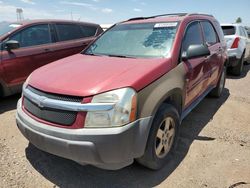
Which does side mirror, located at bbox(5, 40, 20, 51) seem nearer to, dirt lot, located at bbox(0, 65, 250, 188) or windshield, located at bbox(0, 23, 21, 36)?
windshield, located at bbox(0, 23, 21, 36)

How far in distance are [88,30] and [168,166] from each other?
4886mm

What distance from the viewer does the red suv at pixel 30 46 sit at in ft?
16.0

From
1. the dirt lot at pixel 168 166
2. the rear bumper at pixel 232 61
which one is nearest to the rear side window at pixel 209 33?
the dirt lot at pixel 168 166

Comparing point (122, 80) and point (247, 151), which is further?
point (247, 151)

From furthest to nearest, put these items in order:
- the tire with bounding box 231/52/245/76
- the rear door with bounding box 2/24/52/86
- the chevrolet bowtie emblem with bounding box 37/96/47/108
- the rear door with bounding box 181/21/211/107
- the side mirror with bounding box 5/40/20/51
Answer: the tire with bounding box 231/52/245/76 → the rear door with bounding box 2/24/52/86 → the side mirror with bounding box 5/40/20/51 → the rear door with bounding box 181/21/211/107 → the chevrolet bowtie emblem with bounding box 37/96/47/108

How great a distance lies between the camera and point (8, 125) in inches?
162

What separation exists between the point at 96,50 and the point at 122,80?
149 centimetres

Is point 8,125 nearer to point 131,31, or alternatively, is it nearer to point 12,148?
point 12,148

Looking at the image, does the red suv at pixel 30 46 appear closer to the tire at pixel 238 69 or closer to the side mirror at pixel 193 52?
the side mirror at pixel 193 52

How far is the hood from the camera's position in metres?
2.42

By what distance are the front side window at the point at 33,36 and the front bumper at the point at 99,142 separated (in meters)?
3.28

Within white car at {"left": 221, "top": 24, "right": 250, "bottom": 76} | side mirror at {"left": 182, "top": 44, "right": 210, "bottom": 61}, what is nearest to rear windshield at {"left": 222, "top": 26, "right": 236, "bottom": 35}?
white car at {"left": 221, "top": 24, "right": 250, "bottom": 76}

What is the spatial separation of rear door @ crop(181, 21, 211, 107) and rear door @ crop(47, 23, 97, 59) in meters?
3.20

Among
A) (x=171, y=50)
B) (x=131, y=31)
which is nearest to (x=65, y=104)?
(x=171, y=50)
